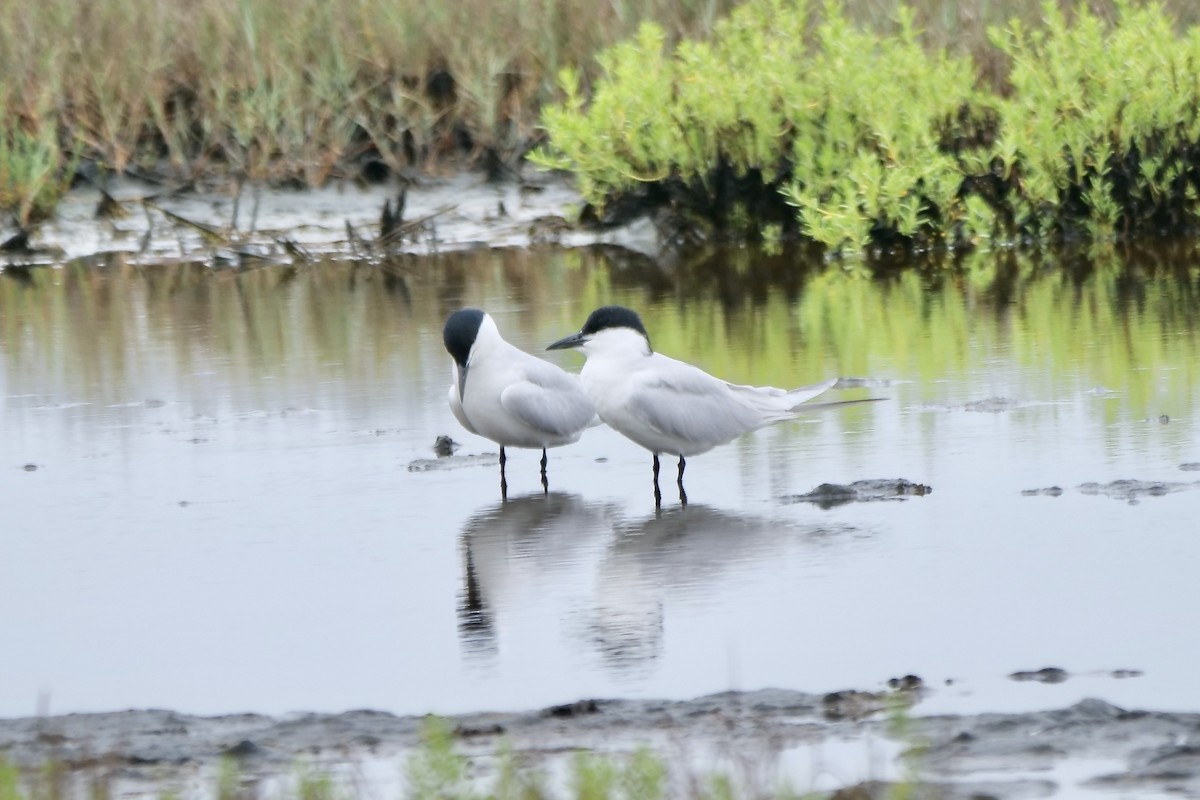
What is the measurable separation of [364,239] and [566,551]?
29.0 ft

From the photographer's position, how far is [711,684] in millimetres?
4762

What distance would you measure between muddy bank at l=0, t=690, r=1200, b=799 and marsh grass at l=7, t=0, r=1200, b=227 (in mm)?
11192

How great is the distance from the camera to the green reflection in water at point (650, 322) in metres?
8.86

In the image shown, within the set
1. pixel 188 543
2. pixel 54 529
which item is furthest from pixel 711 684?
pixel 54 529

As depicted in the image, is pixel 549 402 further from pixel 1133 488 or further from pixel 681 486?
pixel 1133 488

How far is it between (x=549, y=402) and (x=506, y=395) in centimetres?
15

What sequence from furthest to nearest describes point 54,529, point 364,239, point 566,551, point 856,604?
point 364,239 → point 54,529 → point 566,551 → point 856,604

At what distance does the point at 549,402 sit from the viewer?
709cm

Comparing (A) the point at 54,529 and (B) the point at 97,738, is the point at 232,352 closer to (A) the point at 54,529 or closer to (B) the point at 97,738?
(A) the point at 54,529

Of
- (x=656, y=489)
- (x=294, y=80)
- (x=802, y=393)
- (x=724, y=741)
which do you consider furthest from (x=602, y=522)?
(x=294, y=80)

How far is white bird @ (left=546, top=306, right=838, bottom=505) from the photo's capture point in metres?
6.81

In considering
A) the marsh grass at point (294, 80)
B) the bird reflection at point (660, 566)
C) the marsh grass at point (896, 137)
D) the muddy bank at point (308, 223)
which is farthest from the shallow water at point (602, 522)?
the marsh grass at point (294, 80)

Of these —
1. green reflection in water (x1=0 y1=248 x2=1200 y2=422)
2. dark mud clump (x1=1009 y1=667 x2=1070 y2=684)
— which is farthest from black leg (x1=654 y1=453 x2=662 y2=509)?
dark mud clump (x1=1009 y1=667 x2=1070 y2=684)

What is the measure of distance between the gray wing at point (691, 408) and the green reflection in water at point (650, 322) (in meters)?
1.31
